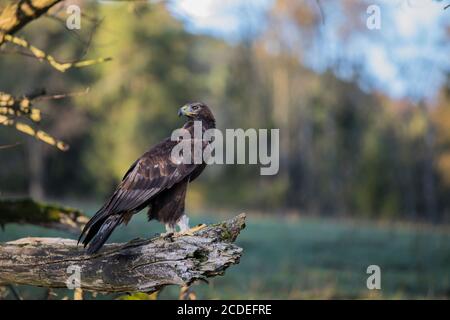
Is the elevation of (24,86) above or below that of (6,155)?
above

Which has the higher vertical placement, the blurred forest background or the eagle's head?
the blurred forest background

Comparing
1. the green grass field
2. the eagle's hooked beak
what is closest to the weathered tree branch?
the green grass field

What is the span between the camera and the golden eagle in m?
6.82

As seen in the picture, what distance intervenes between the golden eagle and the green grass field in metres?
3.60

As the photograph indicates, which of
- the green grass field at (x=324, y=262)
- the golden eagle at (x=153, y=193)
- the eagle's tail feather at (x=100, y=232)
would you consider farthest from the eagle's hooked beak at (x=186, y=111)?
the green grass field at (x=324, y=262)

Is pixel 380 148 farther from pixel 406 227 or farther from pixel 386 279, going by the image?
pixel 386 279

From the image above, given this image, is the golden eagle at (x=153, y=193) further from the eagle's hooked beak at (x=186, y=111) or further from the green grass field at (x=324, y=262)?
the green grass field at (x=324, y=262)

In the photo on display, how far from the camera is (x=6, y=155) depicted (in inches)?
1816

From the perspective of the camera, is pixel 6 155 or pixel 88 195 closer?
pixel 6 155

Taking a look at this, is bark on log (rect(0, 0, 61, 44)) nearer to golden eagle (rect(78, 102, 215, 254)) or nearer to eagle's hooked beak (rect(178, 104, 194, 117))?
eagle's hooked beak (rect(178, 104, 194, 117))

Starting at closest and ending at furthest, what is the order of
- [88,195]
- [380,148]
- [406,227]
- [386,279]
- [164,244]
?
[164,244]
[386,279]
[406,227]
[380,148]
[88,195]

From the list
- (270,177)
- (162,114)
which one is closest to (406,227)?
(270,177)
